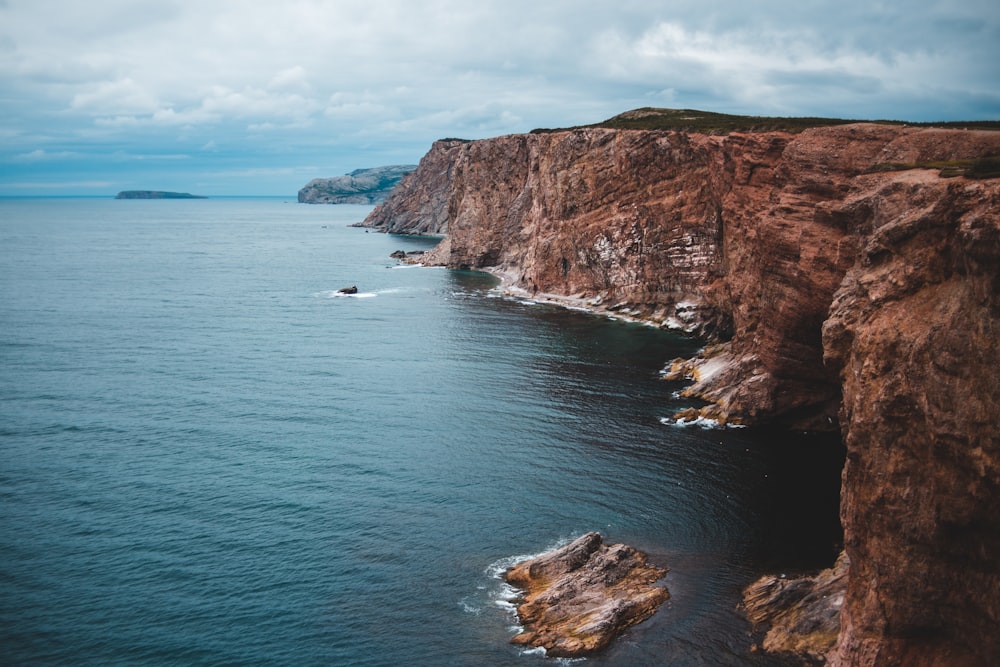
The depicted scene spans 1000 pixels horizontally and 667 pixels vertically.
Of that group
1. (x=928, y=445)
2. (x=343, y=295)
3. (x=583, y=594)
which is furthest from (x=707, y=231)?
(x=928, y=445)

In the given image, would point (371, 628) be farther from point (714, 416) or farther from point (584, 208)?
point (584, 208)

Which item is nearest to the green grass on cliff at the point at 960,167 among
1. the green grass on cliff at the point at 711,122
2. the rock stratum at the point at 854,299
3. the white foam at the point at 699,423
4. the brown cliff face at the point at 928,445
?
the rock stratum at the point at 854,299

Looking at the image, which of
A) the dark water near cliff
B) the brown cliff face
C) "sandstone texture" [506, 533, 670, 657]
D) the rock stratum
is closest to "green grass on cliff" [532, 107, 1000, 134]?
the rock stratum

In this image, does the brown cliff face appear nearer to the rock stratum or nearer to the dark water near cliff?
the rock stratum

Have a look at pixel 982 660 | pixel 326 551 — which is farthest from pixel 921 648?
pixel 326 551

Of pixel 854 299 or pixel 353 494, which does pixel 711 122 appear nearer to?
pixel 854 299
